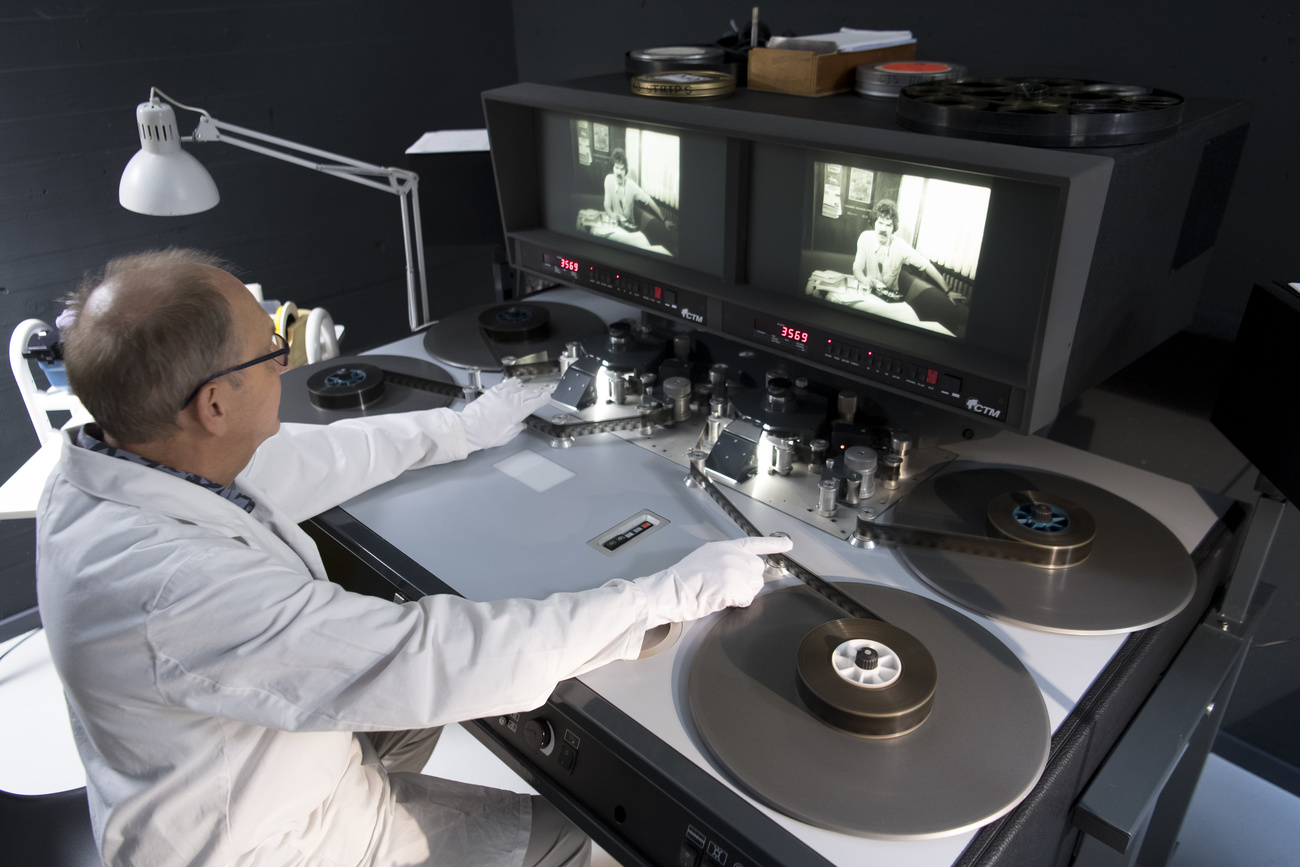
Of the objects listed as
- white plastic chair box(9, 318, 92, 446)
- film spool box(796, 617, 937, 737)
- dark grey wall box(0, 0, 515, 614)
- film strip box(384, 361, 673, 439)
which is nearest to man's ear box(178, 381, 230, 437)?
film strip box(384, 361, 673, 439)

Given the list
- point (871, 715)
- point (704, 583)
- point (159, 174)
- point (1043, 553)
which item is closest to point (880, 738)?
point (871, 715)

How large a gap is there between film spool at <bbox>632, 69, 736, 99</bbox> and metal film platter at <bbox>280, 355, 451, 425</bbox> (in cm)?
68

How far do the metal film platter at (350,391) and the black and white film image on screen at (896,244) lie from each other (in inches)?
30.4

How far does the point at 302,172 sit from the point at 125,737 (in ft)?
7.03

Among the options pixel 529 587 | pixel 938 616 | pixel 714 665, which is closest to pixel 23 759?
pixel 529 587

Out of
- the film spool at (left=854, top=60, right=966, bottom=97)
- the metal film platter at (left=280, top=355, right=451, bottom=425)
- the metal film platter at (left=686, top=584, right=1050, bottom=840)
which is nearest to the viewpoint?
the metal film platter at (left=686, top=584, right=1050, bottom=840)

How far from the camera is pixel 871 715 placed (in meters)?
0.89

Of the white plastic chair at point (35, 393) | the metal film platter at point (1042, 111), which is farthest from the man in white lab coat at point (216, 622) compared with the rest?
the white plastic chair at point (35, 393)

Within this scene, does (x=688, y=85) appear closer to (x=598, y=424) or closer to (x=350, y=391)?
(x=598, y=424)

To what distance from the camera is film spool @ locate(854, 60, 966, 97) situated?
1.31m

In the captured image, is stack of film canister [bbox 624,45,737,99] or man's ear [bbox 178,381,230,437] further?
stack of film canister [bbox 624,45,737,99]

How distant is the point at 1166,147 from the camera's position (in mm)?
1063

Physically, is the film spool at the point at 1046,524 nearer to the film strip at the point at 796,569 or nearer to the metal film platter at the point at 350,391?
the film strip at the point at 796,569

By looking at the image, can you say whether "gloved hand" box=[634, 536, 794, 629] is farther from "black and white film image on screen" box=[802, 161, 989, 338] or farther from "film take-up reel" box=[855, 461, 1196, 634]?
"black and white film image on screen" box=[802, 161, 989, 338]
